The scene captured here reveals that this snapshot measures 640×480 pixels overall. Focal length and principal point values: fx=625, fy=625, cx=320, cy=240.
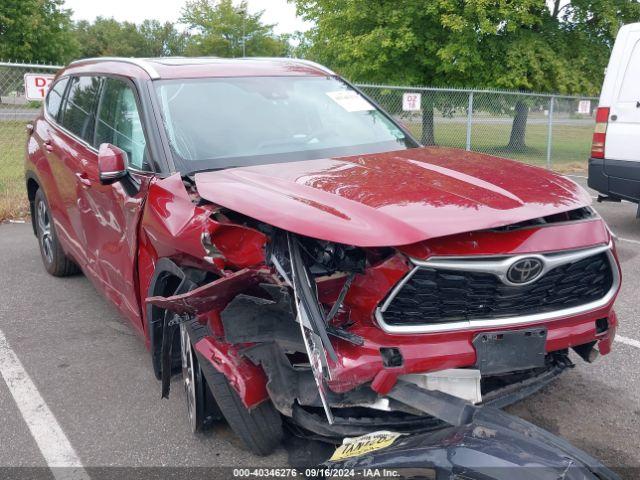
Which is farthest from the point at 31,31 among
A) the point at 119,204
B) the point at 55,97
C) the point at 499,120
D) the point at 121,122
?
the point at 119,204

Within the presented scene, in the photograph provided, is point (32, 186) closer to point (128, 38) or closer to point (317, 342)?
point (317, 342)

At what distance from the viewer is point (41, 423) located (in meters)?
3.36

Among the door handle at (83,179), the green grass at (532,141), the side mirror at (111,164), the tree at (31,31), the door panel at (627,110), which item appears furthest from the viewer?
the tree at (31,31)

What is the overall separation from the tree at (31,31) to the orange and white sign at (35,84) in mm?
27811

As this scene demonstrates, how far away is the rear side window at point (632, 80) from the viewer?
6.67m

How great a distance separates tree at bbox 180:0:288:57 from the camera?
50.8 meters

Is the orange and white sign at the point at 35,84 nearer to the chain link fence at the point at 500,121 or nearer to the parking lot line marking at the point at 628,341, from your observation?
→ the chain link fence at the point at 500,121

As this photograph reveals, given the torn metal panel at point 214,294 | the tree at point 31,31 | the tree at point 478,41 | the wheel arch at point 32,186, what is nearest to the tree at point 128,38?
the tree at point 31,31

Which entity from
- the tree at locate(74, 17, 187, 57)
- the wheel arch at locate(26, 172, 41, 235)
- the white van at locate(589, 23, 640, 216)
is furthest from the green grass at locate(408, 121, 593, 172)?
the tree at locate(74, 17, 187, 57)

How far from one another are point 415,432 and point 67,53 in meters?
40.0

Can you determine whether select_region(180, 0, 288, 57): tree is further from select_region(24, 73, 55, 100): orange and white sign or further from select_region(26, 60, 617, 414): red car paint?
select_region(26, 60, 617, 414): red car paint

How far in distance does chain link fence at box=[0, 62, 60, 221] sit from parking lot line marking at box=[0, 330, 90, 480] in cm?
509

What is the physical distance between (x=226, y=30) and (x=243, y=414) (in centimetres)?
5189

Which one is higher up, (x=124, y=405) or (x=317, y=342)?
(x=317, y=342)
